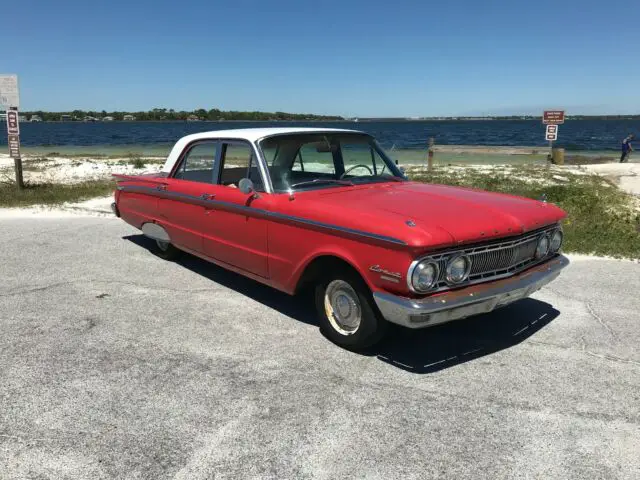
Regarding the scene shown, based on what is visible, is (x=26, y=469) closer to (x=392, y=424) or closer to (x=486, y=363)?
(x=392, y=424)

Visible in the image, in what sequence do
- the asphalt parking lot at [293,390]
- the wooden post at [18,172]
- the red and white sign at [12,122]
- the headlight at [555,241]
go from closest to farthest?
the asphalt parking lot at [293,390] < the headlight at [555,241] < the red and white sign at [12,122] < the wooden post at [18,172]

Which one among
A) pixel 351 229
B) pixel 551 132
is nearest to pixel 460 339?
pixel 351 229

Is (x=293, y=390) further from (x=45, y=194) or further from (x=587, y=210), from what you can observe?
(x=45, y=194)

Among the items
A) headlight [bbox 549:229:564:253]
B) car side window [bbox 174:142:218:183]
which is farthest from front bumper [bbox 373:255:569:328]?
car side window [bbox 174:142:218:183]

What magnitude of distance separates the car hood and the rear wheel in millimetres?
2795

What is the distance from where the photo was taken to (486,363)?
154 inches

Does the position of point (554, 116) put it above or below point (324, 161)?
above

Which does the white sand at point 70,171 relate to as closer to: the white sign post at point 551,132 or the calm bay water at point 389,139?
the calm bay water at point 389,139

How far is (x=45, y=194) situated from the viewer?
1178 cm

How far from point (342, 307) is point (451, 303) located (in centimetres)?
91

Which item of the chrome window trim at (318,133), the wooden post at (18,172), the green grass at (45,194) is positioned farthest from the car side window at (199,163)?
the wooden post at (18,172)

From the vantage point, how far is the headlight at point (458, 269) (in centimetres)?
355

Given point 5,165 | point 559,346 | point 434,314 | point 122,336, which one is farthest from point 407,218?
point 5,165

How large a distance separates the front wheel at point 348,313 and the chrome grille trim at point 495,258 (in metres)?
0.52
